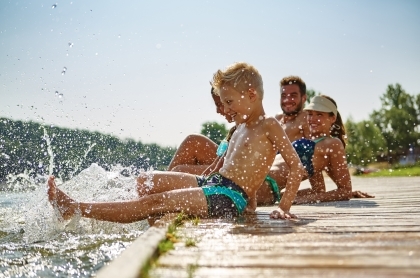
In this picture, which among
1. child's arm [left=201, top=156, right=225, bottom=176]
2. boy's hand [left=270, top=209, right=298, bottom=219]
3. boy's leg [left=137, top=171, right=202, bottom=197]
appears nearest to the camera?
boy's hand [left=270, top=209, right=298, bottom=219]

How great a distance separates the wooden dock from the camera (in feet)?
6.02

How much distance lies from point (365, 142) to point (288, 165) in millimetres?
57366

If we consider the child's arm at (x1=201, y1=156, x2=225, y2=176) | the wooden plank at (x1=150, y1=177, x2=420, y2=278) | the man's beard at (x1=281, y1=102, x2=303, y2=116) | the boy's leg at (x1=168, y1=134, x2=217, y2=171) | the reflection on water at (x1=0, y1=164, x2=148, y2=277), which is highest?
the man's beard at (x1=281, y1=102, x2=303, y2=116)

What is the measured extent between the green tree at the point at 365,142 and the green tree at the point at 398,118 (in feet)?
4.62

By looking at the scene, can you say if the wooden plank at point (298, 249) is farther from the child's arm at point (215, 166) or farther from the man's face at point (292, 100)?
the man's face at point (292, 100)

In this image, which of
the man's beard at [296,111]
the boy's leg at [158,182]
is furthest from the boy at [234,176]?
the man's beard at [296,111]

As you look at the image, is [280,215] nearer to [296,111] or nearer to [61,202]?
[61,202]

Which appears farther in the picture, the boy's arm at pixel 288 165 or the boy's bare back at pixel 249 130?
the boy's bare back at pixel 249 130

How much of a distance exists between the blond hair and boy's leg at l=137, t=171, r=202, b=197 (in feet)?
3.26

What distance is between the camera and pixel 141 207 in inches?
148

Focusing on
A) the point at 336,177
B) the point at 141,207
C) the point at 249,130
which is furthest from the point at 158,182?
the point at 336,177

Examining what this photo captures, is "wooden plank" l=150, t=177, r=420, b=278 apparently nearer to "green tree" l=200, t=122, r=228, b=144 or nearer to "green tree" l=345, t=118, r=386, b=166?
"green tree" l=345, t=118, r=386, b=166

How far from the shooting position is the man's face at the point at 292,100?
22.3 ft

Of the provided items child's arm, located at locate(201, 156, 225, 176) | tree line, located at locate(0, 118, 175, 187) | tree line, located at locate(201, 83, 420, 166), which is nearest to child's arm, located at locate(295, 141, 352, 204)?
child's arm, located at locate(201, 156, 225, 176)
